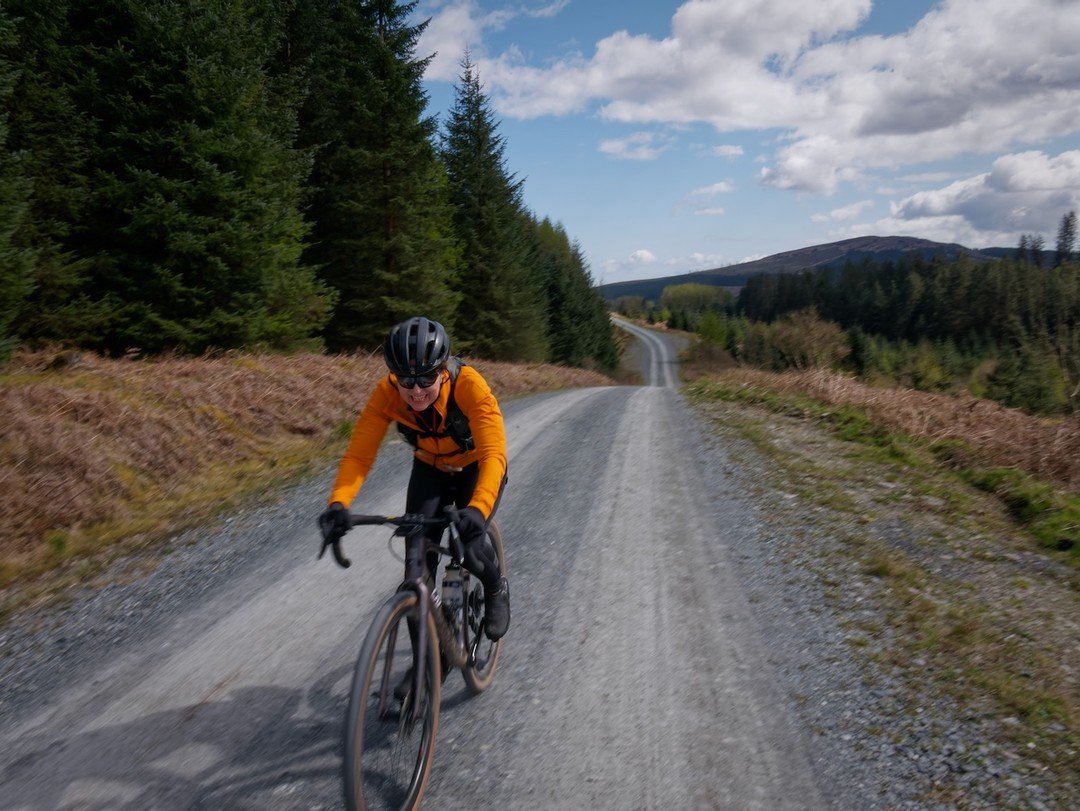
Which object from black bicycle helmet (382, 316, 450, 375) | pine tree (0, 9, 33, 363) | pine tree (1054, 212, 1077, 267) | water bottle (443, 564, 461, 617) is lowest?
water bottle (443, 564, 461, 617)

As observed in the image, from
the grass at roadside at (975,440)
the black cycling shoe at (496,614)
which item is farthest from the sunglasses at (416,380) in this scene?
the grass at roadside at (975,440)

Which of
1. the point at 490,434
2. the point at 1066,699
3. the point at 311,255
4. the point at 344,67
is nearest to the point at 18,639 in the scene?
the point at 490,434

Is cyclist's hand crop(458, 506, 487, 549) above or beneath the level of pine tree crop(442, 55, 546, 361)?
beneath

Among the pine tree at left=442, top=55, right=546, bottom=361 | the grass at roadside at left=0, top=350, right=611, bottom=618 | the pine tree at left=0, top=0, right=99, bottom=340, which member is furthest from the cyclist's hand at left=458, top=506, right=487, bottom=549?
the pine tree at left=442, top=55, right=546, bottom=361

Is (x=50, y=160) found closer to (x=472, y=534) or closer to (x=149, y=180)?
(x=149, y=180)

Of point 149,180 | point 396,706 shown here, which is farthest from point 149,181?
point 396,706

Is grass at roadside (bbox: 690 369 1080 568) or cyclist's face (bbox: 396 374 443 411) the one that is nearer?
cyclist's face (bbox: 396 374 443 411)

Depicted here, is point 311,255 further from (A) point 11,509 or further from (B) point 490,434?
(B) point 490,434

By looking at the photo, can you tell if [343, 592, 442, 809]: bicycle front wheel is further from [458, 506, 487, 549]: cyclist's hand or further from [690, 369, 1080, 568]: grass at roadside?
[690, 369, 1080, 568]: grass at roadside

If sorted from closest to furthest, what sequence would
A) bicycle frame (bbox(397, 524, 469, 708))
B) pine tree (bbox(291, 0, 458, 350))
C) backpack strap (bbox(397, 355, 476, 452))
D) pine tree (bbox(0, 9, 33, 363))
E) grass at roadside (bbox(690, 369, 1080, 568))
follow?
1. bicycle frame (bbox(397, 524, 469, 708))
2. backpack strap (bbox(397, 355, 476, 452))
3. grass at roadside (bbox(690, 369, 1080, 568))
4. pine tree (bbox(0, 9, 33, 363))
5. pine tree (bbox(291, 0, 458, 350))

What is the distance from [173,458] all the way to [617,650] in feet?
22.5

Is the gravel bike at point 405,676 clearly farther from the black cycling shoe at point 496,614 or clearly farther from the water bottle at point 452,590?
the black cycling shoe at point 496,614

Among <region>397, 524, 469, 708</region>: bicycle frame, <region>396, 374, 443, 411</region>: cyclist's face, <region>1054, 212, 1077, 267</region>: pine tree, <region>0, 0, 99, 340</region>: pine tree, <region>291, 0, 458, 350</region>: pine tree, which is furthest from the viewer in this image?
<region>1054, 212, 1077, 267</region>: pine tree

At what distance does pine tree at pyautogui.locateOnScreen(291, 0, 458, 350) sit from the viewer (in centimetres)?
1980
